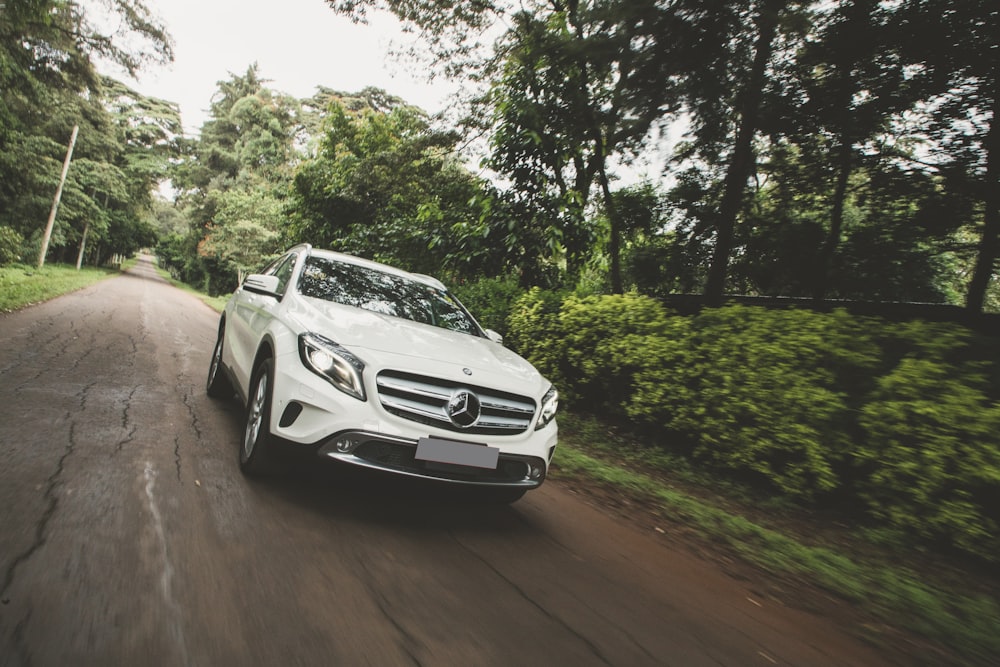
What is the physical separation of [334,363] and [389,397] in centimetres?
37

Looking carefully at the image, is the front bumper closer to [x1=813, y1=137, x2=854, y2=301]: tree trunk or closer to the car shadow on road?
the car shadow on road

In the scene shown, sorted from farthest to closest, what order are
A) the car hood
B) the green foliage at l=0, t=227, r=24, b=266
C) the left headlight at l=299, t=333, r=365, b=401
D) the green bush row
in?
1. the green foliage at l=0, t=227, r=24, b=266
2. the green bush row
3. the car hood
4. the left headlight at l=299, t=333, r=365, b=401

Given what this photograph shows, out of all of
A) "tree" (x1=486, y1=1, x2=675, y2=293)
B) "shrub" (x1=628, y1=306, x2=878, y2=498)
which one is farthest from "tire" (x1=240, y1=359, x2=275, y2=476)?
"tree" (x1=486, y1=1, x2=675, y2=293)

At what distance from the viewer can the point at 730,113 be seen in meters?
6.99

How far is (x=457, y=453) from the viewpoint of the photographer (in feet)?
9.54

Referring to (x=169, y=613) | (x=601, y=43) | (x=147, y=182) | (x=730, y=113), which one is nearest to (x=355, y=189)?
(x=601, y=43)

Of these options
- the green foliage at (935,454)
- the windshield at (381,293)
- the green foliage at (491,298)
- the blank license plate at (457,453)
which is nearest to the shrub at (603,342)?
the green foliage at (491,298)

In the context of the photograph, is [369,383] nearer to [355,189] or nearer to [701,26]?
[701,26]

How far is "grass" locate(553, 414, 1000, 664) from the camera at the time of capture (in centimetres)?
290

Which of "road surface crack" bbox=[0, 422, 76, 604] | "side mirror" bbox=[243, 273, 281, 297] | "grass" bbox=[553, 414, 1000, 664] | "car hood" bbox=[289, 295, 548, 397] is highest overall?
"side mirror" bbox=[243, 273, 281, 297]

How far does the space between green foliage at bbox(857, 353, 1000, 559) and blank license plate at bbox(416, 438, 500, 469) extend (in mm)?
3094

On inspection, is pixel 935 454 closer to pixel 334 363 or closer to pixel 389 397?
pixel 389 397

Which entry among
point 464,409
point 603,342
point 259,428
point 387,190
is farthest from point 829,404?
point 387,190

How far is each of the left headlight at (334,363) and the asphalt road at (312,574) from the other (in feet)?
1.54
